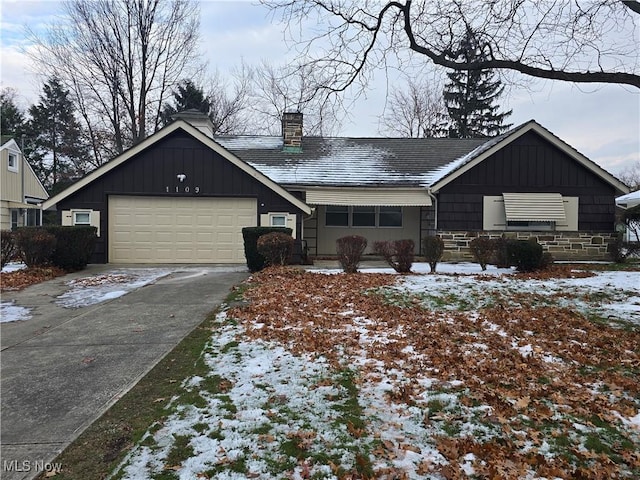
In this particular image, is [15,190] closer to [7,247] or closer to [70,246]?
[7,247]

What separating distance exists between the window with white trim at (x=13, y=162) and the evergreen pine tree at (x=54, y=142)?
9.42 metres

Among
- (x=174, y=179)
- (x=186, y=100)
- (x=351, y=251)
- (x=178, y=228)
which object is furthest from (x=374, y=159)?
(x=186, y=100)

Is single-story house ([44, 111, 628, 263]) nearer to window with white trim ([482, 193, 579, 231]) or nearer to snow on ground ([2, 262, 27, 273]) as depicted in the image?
window with white trim ([482, 193, 579, 231])

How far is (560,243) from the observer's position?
1573 cm

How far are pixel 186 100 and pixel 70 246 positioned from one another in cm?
2102

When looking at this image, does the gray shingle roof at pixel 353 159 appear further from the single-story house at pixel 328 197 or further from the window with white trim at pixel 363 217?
the window with white trim at pixel 363 217

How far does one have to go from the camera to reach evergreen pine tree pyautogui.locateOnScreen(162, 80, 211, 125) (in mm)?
29812

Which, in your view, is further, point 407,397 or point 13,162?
point 13,162

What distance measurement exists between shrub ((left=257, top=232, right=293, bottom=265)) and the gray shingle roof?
5.08 meters

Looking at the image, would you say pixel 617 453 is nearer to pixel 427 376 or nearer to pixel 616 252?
pixel 427 376

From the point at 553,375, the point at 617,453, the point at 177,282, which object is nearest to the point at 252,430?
the point at 617,453

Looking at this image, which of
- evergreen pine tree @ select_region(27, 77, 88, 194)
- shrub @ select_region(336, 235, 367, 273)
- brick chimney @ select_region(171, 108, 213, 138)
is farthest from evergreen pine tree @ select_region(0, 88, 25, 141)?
shrub @ select_region(336, 235, 367, 273)

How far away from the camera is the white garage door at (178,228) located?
14.6m

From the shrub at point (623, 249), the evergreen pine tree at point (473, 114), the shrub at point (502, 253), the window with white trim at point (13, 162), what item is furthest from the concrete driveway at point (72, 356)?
the evergreen pine tree at point (473, 114)
